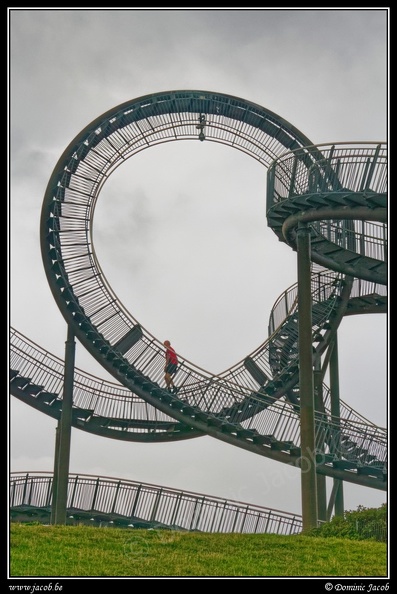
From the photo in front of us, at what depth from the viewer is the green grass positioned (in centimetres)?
1523

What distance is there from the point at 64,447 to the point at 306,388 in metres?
7.78

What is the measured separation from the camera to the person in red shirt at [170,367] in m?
26.8

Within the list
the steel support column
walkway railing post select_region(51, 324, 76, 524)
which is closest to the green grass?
walkway railing post select_region(51, 324, 76, 524)

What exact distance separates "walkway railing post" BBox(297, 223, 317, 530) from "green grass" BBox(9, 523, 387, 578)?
8.10 ft

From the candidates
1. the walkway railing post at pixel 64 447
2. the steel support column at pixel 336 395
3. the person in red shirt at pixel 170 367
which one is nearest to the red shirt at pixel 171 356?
the person in red shirt at pixel 170 367

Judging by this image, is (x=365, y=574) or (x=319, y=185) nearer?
(x=365, y=574)

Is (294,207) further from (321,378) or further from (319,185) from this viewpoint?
(321,378)


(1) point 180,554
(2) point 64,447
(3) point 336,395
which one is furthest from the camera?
(3) point 336,395

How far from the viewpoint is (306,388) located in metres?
21.6

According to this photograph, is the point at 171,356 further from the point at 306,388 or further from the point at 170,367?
the point at 306,388

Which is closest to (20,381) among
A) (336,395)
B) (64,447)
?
(64,447)

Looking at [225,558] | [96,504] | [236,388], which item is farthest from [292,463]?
[225,558]

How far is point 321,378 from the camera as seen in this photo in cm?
2842

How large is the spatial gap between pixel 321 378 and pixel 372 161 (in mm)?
9177
